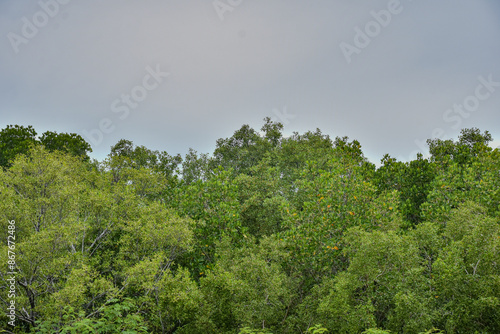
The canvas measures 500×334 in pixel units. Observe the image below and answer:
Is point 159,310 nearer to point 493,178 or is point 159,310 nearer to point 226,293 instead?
point 226,293

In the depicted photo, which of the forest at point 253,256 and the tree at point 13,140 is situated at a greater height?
the tree at point 13,140

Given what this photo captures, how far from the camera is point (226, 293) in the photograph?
11953 mm

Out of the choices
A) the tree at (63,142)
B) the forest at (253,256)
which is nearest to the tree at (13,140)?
the tree at (63,142)

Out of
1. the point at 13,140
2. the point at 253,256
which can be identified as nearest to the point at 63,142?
the point at 13,140

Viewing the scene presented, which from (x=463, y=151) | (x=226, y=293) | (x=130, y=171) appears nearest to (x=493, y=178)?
(x=463, y=151)

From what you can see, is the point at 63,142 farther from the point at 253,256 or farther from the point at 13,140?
the point at 253,256

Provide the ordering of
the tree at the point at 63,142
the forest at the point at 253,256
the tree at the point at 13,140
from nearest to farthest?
the forest at the point at 253,256
the tree at the point at 13,140
the tree at the point at 63,142

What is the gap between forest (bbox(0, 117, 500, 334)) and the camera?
10.0 m

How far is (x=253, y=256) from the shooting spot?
12180 mm

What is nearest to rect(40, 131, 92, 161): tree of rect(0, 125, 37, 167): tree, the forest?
rect(0, 125, 37, 167): tree

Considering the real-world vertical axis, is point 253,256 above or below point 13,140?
below

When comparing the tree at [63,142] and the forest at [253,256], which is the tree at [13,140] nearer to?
the tree at [63,142]

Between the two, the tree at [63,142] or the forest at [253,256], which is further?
the tree at [63,142]

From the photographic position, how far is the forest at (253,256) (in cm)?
1000
